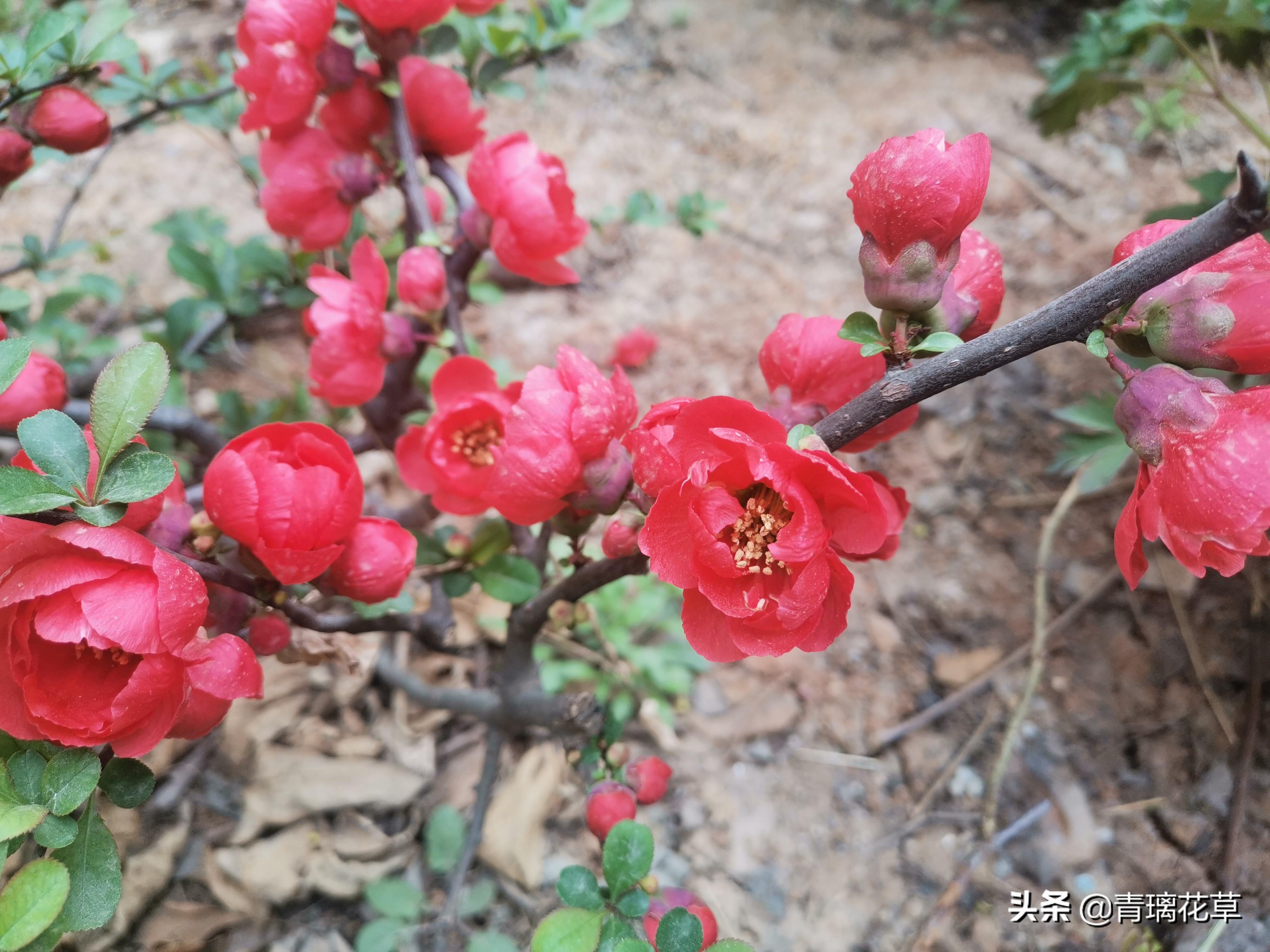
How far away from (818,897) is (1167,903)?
0.51 meters

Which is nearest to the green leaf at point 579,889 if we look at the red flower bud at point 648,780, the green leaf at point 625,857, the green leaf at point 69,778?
the green leaf at point 625,857

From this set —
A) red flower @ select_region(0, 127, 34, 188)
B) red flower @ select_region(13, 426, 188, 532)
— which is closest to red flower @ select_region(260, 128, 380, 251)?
red flower @ select_region(0, 127, 34, 188)

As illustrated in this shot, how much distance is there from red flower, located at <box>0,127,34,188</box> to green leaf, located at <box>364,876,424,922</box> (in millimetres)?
972

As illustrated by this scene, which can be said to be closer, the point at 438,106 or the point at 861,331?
the point at 861,331

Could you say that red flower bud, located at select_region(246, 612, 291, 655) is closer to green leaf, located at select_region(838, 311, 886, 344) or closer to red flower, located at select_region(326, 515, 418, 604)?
red flower, located at select_region(326, 515, 418, 604)

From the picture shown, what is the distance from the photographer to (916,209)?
568 millimetres

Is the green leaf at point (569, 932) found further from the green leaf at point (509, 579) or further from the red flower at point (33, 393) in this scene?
the red flower at point (33, 393)

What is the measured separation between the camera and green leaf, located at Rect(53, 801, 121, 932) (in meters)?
0.61

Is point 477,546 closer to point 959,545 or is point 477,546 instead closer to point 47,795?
point 47,795

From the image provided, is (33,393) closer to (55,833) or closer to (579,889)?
(55,833)

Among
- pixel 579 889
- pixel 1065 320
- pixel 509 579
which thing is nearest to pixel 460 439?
pixel 509 579

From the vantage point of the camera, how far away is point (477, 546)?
0.99m

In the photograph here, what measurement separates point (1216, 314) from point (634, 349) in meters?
1.40

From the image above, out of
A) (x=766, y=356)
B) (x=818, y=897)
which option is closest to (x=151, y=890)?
(x=818, y=897)
